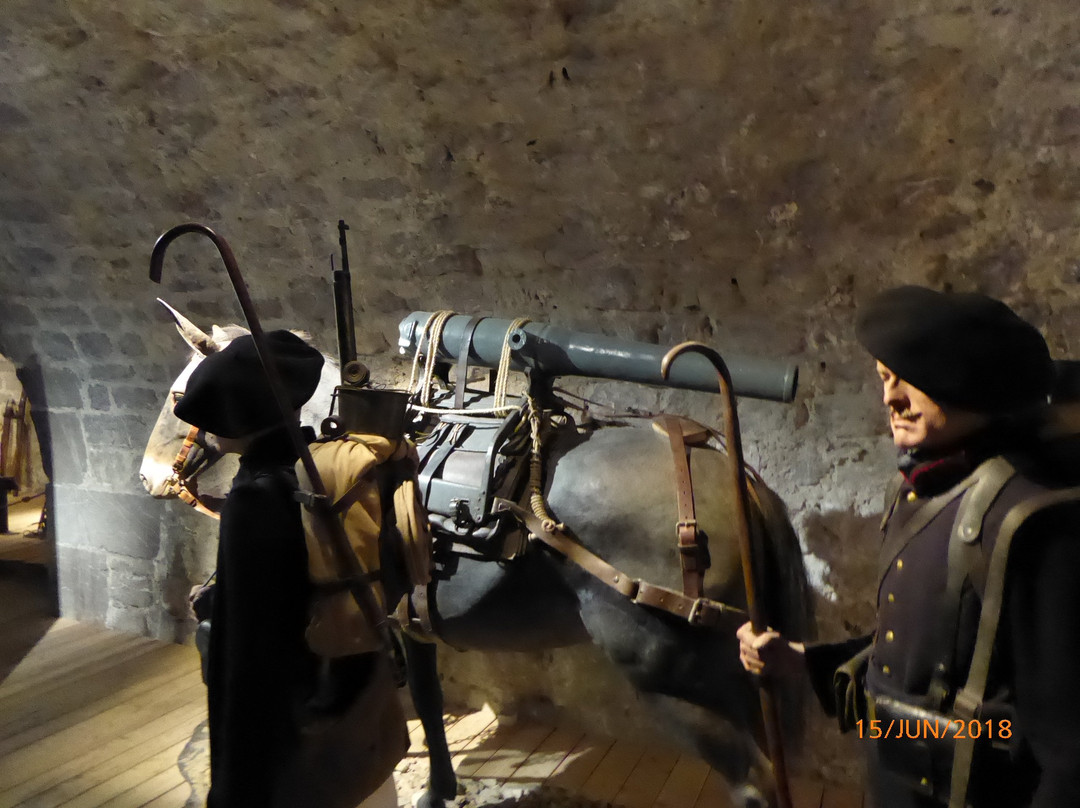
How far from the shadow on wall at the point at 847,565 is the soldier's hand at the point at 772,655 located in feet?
4.04

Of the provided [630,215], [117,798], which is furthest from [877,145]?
[117,798]

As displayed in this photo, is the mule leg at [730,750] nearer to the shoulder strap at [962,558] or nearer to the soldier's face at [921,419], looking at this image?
the shoulder strap at [962,558]

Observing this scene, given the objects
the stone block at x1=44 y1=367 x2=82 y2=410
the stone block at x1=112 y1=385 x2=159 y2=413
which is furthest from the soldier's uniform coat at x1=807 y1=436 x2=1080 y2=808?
the stone block at x1=44 y1=367 x2=82 y2=410

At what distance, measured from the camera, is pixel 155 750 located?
3260 millimetres

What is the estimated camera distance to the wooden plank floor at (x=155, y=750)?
2904 millimetres

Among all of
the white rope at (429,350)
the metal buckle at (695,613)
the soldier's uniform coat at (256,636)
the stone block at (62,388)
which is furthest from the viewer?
the stone block at (62,388)

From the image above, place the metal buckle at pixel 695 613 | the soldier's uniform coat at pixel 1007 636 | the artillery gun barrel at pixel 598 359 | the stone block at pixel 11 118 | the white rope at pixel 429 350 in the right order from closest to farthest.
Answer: the soldier's uniform coat at pixel 1007 636, the metal buckle at pixel 695 613, the artillery gun barrel at pixel 598 359, the white rope at pixel 429 350, the stone block at pixel 11 118

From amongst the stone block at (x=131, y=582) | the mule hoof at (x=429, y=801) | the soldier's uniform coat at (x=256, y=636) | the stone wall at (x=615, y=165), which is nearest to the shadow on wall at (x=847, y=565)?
the stone wall at (x=615, y=165)

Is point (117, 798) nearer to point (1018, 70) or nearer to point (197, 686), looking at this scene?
point (197, 686)

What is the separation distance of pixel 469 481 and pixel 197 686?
8.55 feet

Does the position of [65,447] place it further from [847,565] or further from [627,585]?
[847,565]

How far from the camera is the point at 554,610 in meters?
2.22

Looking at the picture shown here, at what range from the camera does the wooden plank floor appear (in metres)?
2.90

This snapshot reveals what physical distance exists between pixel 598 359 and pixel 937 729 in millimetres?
1308
